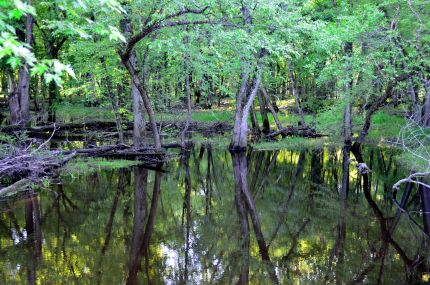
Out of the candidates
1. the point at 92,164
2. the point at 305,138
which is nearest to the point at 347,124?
the point at 305,138

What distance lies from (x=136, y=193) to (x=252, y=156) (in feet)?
28.7

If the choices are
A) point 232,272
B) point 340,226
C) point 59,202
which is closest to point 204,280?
point 232,272

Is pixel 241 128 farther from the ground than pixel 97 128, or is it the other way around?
pixel 241 128

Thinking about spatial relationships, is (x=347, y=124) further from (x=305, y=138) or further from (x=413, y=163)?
(x=413, y=163)

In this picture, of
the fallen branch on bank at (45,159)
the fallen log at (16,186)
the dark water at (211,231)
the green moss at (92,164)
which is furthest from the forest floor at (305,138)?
the dark water at (211,231)

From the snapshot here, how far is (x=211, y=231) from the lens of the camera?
9.16 m

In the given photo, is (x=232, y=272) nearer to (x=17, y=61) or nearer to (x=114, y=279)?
(x=114, y=279)

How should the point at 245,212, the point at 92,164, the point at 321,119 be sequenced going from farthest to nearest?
1. the point at 321,119
2. the point at 92,164
3. the point at 245,212

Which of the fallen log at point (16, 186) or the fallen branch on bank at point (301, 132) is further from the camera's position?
the fallen branch on bank at point (301, 132)

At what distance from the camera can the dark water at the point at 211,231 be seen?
270 inches

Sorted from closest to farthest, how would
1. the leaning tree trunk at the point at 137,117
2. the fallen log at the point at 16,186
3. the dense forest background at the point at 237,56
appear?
the fallen log at the point at 16,186 < the dense forest background at the point at 237,56 < the leaning tree trunk at the point at 137,117

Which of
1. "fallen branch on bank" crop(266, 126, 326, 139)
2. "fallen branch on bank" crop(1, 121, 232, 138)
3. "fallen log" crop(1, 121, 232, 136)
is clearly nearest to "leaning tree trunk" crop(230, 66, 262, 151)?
"fallen log" crop(1, 121, 232, 136)

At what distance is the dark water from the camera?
687cm

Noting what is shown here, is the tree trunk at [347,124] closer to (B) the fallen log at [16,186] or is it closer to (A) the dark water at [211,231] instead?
(A) the dark water at [211,231]
